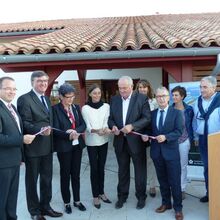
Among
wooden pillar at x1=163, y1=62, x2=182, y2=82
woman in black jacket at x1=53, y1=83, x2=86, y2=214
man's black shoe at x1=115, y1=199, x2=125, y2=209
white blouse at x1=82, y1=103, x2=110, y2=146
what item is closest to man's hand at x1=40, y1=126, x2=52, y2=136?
woman in black jacket at x1=53, y1=83, x2=86, y2=214

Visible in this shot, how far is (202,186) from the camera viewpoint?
4879 millimetres

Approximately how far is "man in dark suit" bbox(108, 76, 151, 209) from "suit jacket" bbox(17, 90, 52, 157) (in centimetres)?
86

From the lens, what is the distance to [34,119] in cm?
354

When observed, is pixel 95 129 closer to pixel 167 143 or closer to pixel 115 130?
pixel 115 130

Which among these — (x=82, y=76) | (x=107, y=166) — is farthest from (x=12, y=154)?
(x=82, y=76)

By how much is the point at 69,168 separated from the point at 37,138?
2.11ft

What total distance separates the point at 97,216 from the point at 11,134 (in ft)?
5.45

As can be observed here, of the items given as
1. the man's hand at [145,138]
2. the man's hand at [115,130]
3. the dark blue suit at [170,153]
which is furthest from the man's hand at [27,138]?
the dark blue suit at [170,153]

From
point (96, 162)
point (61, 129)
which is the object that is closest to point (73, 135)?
point (61, 129)

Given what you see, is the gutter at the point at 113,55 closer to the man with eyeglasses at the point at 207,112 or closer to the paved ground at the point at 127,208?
the man with eyeglasses at the point at 207,112

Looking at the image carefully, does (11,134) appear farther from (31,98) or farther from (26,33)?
(26,33)

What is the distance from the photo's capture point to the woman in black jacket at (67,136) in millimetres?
3775

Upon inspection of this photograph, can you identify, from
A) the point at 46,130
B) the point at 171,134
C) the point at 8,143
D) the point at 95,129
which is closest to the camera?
the point at 8,143

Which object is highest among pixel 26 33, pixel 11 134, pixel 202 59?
pixel 26 33
